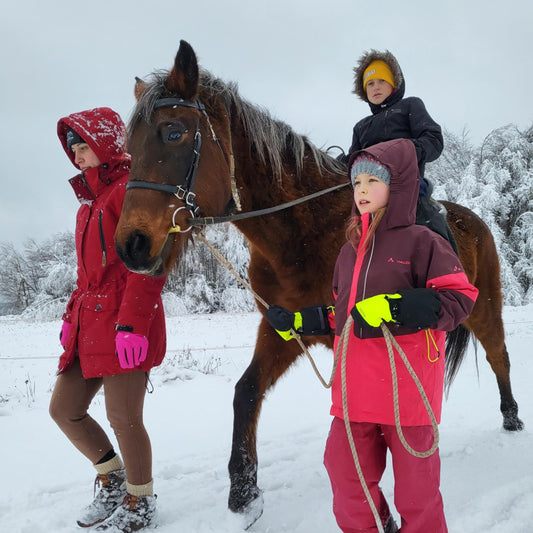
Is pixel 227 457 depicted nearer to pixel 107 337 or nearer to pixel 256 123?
pixel 107 337

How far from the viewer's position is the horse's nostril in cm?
198

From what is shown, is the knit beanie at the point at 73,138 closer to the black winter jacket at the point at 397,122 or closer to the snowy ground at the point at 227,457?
the black winter jacket at the point at 397,122

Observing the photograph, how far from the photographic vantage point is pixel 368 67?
9.43ft

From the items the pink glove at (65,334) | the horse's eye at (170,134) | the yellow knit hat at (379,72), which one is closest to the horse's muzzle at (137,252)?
the horse's eye at (170,134)

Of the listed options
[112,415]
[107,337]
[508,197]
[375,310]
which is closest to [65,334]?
[107,337]

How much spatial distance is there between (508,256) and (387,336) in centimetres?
1745

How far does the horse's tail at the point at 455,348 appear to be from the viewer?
13.8 feet

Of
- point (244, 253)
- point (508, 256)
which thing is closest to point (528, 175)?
point (508, 256)

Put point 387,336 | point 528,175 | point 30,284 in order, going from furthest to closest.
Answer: point 30,284 < point 528,175 < point 387,336

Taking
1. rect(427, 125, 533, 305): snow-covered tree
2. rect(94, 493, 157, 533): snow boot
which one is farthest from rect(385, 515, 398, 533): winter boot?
rect(427, 125, 533, 305): snow-covered tree

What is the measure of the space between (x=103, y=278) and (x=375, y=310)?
5.31ft

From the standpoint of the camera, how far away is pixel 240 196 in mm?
2539

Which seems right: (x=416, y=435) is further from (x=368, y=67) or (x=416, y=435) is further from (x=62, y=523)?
(x=368, y=67)

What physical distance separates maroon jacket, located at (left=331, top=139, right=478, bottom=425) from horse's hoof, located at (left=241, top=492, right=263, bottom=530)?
3.71ft
